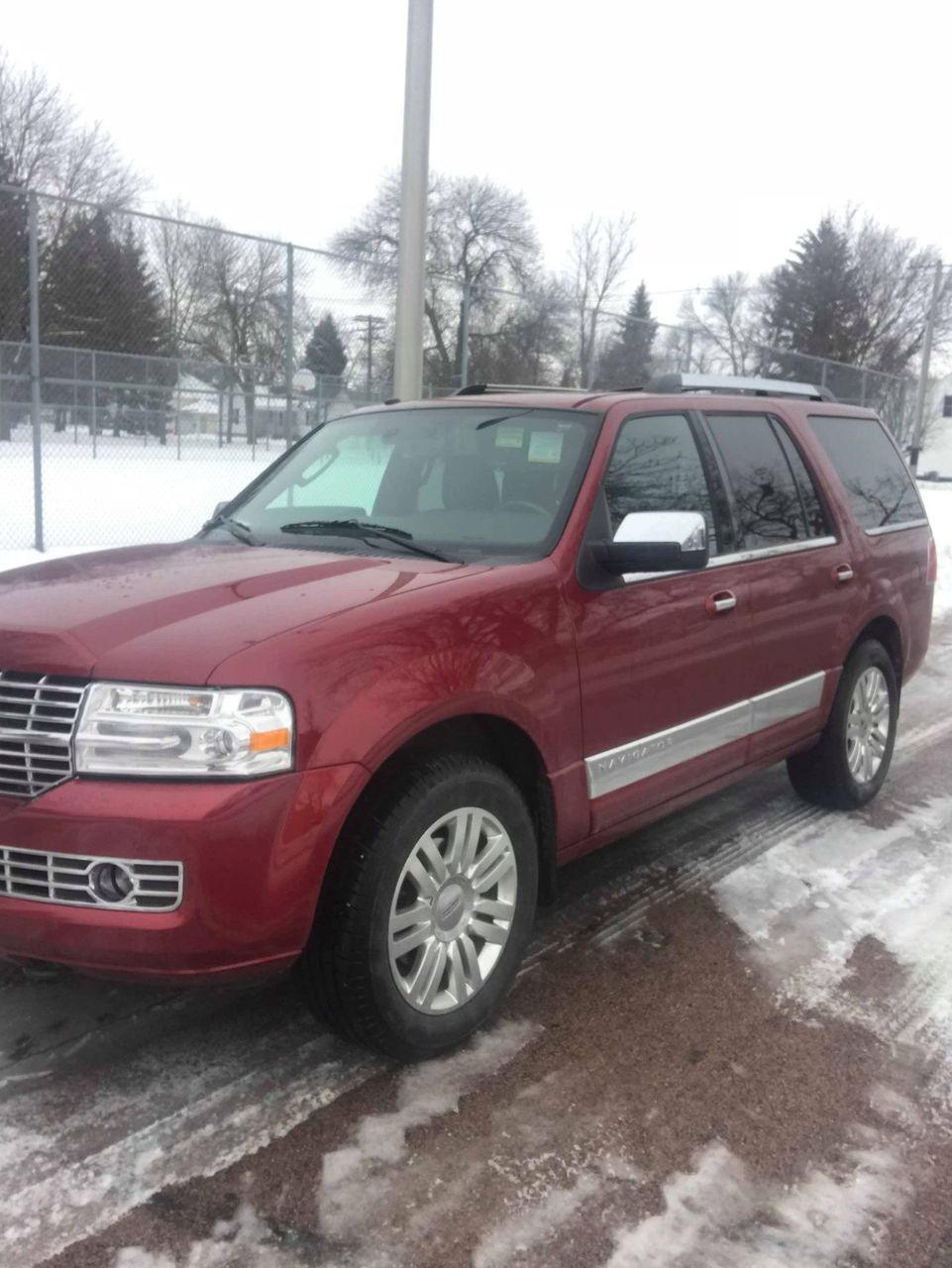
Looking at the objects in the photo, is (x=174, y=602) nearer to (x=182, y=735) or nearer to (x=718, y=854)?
(x=182, y=735)

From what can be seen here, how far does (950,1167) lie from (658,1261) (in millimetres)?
832

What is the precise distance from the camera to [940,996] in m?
3.56

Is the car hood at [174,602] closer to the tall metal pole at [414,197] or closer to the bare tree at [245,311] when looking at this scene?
the tall metal pole at [414,197]

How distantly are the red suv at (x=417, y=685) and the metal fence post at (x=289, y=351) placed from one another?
625cm

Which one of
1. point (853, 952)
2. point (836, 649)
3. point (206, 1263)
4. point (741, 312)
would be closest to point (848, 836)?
point (836, 649)

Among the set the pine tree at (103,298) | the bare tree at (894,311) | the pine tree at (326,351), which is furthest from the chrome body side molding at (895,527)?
the bare tree at (894,311)

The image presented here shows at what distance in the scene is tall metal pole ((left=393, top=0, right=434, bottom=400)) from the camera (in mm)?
7660

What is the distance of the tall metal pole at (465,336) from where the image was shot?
1198 cm

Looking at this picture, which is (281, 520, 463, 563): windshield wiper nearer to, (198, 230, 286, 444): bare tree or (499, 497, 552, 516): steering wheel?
(499, 497, 552, 516): steering wheel

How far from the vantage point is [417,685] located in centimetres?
292

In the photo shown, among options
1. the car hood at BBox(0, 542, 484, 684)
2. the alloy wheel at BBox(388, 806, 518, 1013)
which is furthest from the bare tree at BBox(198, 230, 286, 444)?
Answer: the alloy wheel at BBox(388, 806, 518, 1013)

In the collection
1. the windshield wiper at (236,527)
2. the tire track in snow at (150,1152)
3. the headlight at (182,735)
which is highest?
the windshield wiper at (236,527)

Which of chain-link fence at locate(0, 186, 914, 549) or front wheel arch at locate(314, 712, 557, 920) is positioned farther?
chain-link fence at locate(0, 186, 914, 549)

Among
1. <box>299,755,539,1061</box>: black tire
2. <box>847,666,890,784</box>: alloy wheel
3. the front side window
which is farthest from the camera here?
<box>847,666,890,784</box>: alloy wheel
